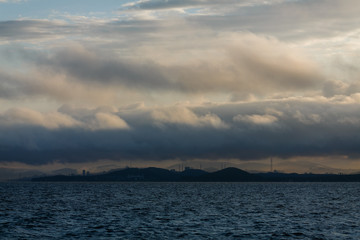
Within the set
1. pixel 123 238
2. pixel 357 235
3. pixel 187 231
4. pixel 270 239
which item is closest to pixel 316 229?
pixel 357 235

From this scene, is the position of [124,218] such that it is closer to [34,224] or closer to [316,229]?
[34,224]

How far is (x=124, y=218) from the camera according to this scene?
99250 millimetres

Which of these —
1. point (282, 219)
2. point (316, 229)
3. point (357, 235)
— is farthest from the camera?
point (282, 219)

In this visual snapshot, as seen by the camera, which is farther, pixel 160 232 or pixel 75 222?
pixel 75 222

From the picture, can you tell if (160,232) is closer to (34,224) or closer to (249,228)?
(249,228)

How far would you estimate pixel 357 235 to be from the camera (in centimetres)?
7419

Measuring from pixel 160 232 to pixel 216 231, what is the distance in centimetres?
854

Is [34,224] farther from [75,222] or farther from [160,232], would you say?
[160,232]

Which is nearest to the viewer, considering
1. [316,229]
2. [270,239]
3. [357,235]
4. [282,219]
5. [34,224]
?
[270,239]

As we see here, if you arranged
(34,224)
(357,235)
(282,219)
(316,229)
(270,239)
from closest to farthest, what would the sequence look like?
(270,239), (357,235), (316,229), (34,224), (282,219)

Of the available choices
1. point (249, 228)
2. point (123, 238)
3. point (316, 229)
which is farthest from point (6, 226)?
point (316, 229)

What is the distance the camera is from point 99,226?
276 feet

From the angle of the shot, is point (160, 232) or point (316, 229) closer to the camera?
point (160, 232)

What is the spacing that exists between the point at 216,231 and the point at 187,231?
4.40 metres
